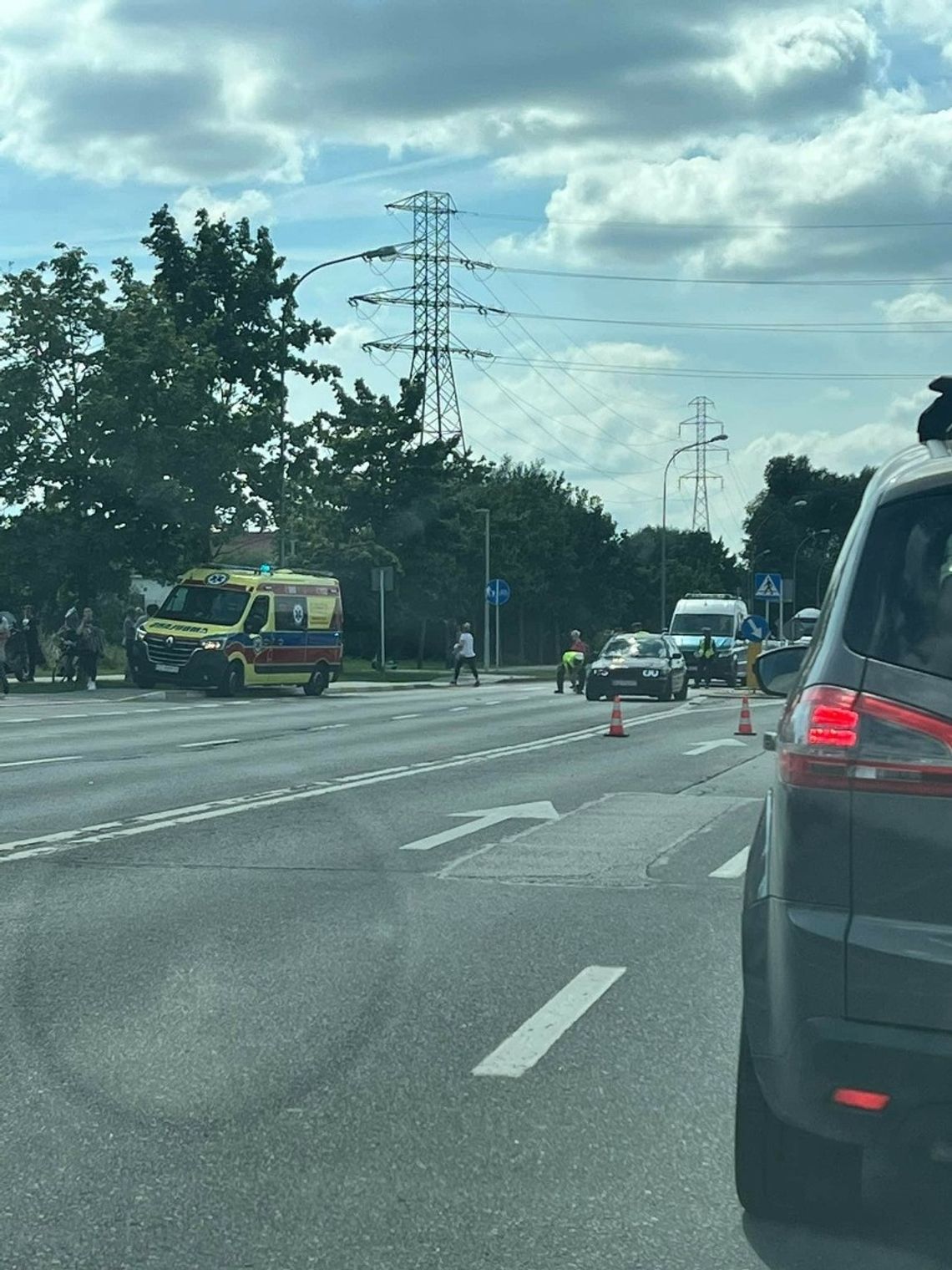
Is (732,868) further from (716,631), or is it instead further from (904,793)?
(716,631)

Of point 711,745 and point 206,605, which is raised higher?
point 206,605

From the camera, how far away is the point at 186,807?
45.7 feet

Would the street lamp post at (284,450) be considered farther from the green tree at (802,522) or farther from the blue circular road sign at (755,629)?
the green tree at (802,522)

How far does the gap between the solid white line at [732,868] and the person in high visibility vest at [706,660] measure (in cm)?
3895

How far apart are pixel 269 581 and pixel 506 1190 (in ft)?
108

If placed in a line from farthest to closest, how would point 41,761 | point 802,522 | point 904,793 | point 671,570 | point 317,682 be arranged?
point 671,570, point 802,522, point 317,682, point 41,761, point 904,793

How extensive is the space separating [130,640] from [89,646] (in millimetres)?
1459

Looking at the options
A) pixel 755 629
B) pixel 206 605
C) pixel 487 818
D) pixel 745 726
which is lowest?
pixel 745 726

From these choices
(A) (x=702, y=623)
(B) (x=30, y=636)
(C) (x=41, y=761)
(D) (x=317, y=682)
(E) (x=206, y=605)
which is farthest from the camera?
(A) (x=702, y=623)

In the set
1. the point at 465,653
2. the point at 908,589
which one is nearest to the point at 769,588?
the point at 465,653

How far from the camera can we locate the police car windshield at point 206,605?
120ft

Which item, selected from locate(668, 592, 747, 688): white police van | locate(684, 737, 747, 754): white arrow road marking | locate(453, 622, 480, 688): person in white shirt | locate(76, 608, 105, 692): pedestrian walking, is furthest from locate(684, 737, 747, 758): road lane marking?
locate(668, 592, 747, 688): white police van

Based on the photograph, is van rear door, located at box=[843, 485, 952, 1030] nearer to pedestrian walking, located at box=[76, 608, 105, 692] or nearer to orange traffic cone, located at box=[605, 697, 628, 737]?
orange traffic cone, located at box=[605, 697, 628, 737]

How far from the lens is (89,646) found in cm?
3625
